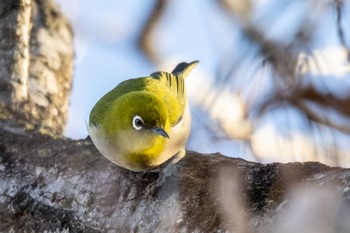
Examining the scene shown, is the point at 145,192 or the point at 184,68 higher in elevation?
the point at 145,192

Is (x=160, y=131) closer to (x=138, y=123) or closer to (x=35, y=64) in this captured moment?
(x=138, y=123)

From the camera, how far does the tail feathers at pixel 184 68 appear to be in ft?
17.7

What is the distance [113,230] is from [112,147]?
90cm

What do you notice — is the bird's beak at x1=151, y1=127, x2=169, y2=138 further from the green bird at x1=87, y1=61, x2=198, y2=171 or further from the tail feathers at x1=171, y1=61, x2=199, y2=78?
the tail feathers at x1=171, y1=61, x2=199, y2=78

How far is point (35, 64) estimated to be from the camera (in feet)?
17.5

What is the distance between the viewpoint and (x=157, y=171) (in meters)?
3.63

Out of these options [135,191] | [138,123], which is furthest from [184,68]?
[135,191]

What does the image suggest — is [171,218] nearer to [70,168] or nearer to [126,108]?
[70,168]

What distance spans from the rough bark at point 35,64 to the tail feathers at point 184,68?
90 centimetres

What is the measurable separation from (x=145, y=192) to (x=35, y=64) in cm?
247

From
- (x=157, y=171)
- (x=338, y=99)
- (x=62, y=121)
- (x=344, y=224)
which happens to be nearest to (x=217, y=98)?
(x=338, y=99)

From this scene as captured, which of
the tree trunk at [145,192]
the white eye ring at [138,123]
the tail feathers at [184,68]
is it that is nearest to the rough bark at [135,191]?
the tree trunk at [145,192]

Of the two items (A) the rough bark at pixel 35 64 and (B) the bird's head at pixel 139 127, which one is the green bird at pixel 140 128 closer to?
(B) the bird's head at pixel 139 127

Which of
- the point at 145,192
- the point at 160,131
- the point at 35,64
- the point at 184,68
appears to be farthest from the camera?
the point at 184,68
